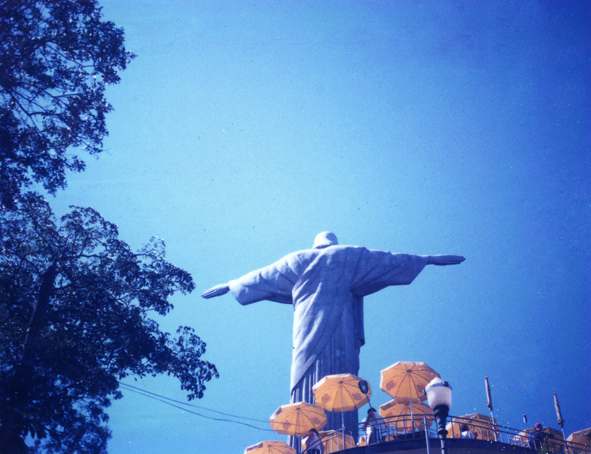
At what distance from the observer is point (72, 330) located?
42.8 feet

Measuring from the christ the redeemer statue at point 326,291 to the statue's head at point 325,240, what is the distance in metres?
0.03

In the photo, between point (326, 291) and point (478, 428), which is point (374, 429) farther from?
point (326, 291)

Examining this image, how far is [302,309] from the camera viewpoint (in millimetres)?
18484

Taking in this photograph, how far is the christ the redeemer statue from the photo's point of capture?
57.7 ft

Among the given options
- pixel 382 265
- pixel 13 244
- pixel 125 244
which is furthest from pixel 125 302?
pixel 382 265

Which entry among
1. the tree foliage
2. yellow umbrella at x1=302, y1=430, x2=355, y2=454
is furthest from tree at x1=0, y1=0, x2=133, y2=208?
yellow umbrella at x1=302, y1=430, x2=355, y2=454

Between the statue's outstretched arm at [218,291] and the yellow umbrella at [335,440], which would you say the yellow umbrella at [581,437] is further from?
the statue's outstretched arm at [218,291]

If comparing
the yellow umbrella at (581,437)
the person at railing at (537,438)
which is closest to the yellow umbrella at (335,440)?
the person at railing at (537,438)

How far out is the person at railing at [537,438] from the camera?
12.7 m

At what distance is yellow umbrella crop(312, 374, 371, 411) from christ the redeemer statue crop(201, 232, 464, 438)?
7.70 ft

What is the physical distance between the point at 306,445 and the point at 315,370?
14.0 feet

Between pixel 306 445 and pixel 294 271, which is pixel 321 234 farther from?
pixel 306 445

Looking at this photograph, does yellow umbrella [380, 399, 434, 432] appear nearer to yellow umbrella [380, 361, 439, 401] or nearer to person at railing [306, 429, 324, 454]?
yellow umbrella [380, 361, 439, 401]

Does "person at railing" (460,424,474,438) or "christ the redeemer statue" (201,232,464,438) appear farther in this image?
"christ the redeemer statue" (201,232,464,438)
